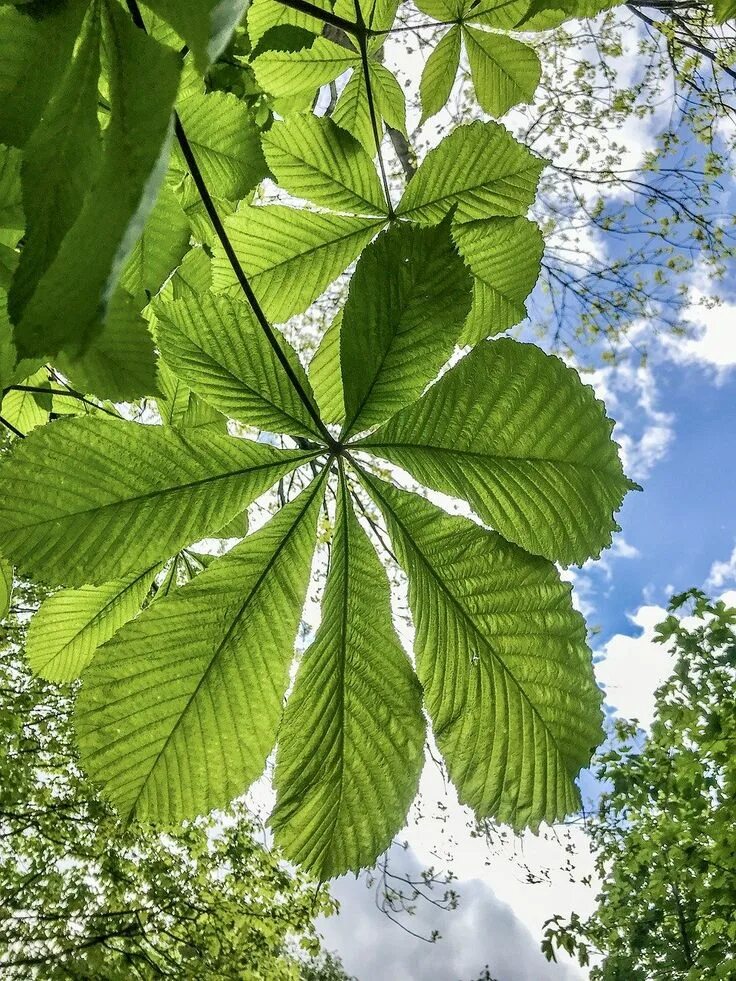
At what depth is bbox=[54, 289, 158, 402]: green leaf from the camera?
1.78 ft

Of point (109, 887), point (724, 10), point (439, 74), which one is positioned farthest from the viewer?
point (109, 887)

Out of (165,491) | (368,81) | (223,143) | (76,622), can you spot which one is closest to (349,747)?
(165,491)

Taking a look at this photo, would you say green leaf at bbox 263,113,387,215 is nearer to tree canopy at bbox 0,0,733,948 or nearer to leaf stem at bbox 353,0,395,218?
leaf stem at bbox 353,0,395,218

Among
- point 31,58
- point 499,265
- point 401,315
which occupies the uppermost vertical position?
point 499,265

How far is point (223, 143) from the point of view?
0.89 metres

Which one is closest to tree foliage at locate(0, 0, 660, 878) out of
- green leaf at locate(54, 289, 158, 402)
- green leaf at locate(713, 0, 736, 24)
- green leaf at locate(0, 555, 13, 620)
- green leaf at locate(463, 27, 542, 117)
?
green leaf at locate(54, 289, 158, 402)

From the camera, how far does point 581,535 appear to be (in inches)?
26.3

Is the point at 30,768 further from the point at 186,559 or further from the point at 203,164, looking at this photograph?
the point at 203,164

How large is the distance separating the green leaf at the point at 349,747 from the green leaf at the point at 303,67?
0.98 m

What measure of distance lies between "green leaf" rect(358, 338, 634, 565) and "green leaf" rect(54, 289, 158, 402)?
0.90 ft

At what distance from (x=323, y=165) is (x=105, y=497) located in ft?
2.10

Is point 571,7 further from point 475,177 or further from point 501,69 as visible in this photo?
point 501,69

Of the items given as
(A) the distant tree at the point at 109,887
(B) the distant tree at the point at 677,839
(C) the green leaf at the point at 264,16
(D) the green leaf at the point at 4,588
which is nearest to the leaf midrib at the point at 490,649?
(D) the green leaf at the point at 4,588

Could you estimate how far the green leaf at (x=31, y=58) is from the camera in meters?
0.36
